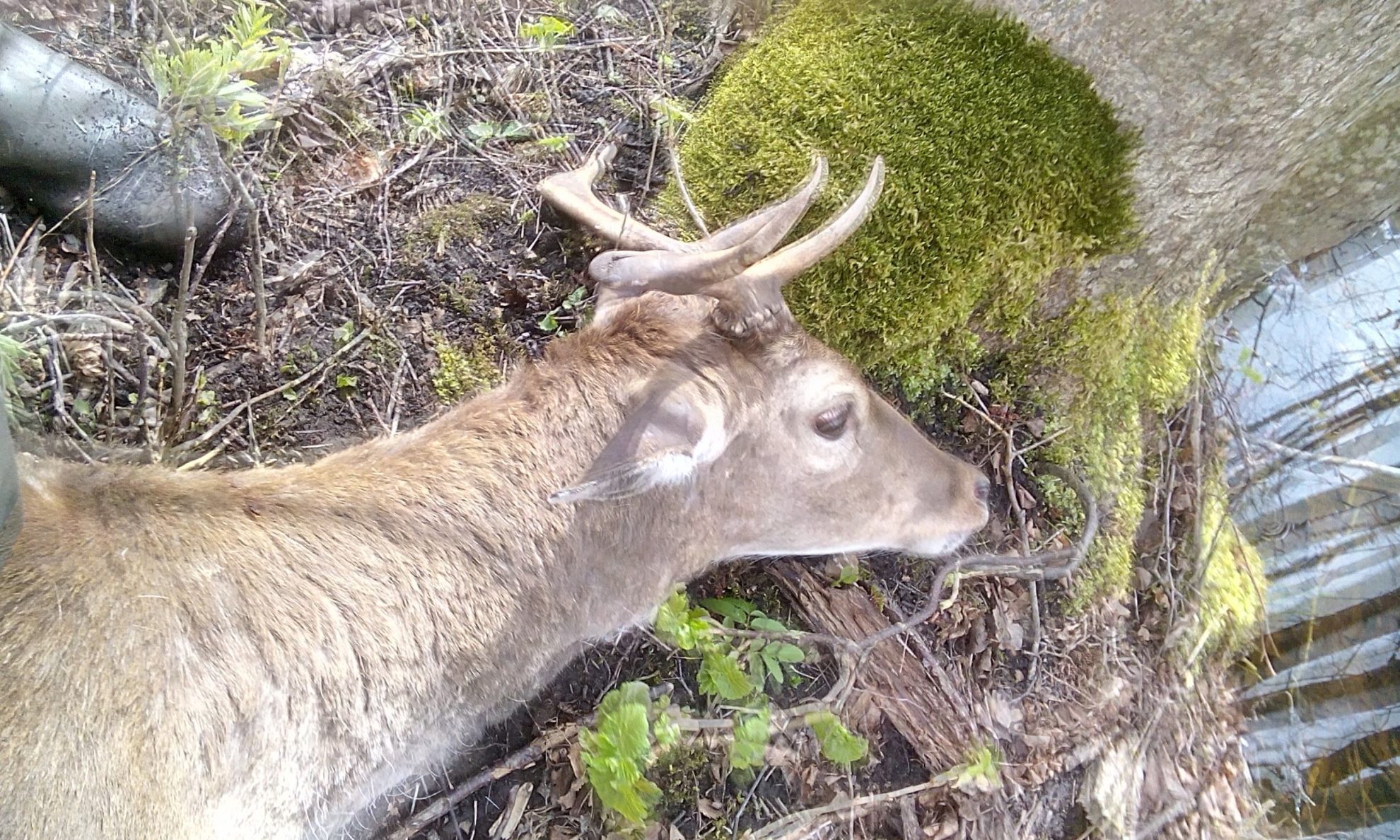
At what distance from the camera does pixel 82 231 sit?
12.2 feet

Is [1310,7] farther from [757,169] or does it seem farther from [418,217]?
[418,217]

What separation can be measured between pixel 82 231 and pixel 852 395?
3303 mm

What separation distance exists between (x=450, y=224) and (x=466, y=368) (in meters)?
0.71

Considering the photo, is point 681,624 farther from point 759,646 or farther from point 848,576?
point 848,576

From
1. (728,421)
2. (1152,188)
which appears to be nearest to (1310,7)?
(1152,188)

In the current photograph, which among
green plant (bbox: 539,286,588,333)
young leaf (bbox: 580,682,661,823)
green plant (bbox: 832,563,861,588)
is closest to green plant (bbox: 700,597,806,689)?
green plant (bbox: 832,563,861,588)

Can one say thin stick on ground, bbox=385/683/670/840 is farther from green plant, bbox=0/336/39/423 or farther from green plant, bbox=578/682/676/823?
green plant, bbox=0/336/39/423

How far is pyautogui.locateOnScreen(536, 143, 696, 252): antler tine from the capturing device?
124 inches

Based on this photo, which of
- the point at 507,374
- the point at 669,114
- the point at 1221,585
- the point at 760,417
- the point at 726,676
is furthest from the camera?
the point at 1221,585

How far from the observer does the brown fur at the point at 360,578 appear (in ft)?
7.48

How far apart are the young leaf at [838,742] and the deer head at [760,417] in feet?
2.17

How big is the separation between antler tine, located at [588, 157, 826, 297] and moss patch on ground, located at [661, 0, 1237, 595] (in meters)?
0.73

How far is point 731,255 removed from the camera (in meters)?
2.52

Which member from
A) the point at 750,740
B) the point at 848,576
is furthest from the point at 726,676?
the point at 848,576
